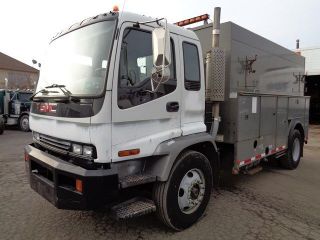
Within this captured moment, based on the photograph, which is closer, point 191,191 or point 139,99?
point 139,99

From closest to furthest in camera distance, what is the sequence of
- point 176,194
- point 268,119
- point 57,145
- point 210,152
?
point 57,145, point 176,194, point 210,152, point 268,119

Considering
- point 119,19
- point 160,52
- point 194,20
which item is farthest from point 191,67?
point 194,20

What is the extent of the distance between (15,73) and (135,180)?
63388 millimetres

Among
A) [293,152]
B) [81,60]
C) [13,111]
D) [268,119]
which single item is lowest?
[293,152]

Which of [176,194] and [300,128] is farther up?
[300,128]

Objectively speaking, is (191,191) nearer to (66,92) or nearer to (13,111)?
(66,92)

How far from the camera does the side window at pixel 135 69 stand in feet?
10.4

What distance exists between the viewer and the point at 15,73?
59594 mm

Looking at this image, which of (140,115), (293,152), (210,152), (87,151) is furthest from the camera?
(293,152)

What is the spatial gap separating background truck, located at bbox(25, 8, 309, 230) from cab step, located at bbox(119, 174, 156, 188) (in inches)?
0.4

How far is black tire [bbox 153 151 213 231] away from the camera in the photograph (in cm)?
358

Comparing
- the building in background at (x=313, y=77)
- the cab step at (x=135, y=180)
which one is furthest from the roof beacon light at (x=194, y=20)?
the building in background at (x=313, y=77)

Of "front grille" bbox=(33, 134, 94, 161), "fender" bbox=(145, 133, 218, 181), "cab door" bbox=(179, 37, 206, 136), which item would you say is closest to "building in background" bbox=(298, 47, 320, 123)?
"cab door" bbox=(179, 37, 206, 136)

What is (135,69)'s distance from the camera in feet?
10.8
